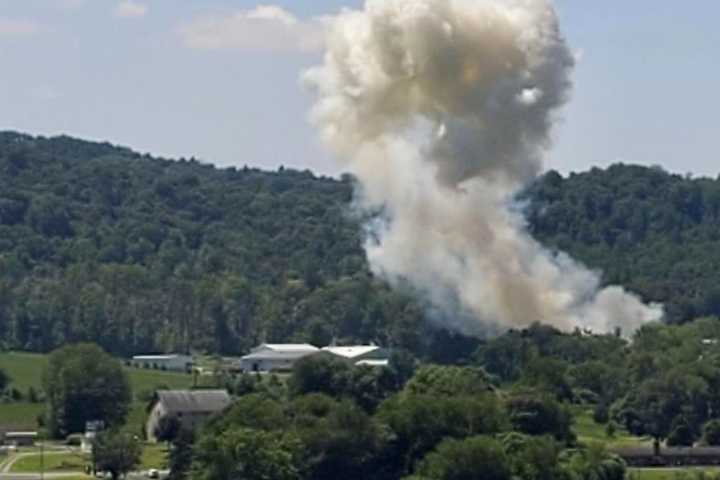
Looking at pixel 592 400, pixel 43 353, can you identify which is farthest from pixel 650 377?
pixel 43 353

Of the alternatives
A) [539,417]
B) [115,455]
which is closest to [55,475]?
[115,455]

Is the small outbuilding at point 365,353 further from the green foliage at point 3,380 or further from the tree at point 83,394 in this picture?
the tree at point 83,394

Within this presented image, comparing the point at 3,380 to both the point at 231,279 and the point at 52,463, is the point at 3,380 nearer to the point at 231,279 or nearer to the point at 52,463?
the point at 52,463

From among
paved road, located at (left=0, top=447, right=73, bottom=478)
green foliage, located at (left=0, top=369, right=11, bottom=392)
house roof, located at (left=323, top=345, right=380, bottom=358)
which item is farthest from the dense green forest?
paved road, located at (left=0, top=447, right=73, bottom=478)

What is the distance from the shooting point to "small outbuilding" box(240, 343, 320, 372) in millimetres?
117875

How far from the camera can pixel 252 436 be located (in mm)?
77938

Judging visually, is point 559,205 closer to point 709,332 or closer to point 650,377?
point 709,332

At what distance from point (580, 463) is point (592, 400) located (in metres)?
21.8

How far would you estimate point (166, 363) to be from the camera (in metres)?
127

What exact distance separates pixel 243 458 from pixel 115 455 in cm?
555

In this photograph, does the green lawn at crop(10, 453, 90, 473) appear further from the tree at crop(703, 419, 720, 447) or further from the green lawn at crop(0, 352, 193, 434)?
the tree at crop(703, 419, 720, 447)

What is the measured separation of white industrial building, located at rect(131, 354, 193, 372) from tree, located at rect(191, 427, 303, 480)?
45576 mm

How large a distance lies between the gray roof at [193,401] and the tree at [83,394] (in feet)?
5.99

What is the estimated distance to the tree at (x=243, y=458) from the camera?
76.9 meters
